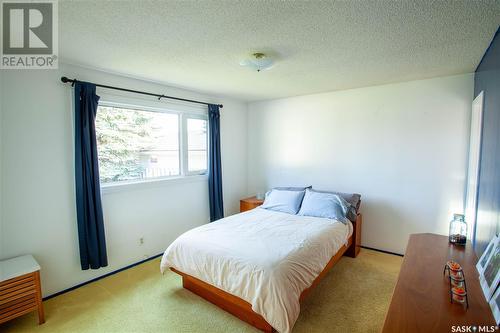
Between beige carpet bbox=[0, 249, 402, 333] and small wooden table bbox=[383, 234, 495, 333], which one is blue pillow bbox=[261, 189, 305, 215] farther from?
small wooden table bbox=[383, 234, 495, 333]

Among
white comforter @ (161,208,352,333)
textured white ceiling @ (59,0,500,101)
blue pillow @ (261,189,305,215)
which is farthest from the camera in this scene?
blue pillow @ (261,189,305,215)

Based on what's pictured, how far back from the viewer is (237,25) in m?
1.71

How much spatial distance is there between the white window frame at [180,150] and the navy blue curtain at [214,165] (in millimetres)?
124

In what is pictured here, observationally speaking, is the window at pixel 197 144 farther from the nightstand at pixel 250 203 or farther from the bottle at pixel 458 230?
the bottle at pixel 458 230

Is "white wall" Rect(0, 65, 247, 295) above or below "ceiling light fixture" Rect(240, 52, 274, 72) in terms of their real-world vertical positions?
below

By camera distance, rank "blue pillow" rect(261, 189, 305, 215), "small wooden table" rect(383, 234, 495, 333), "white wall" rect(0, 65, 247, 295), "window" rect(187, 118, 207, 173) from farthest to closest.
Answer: "window" rect(187, 118, 207, 173) → "blue pillow" rect(261, 189, 305, 215) → "white wall" rect(0, 65, 247, 295) → "small wooden table" rect(383, 234, 495, 333)

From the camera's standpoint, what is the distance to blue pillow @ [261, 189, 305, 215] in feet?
11.2

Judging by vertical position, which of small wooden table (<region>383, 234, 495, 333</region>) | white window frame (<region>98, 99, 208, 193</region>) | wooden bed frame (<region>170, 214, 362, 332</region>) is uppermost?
white window frame (<region>98, 99, 208, 193</region>)

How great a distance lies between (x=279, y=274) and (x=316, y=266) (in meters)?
0.53

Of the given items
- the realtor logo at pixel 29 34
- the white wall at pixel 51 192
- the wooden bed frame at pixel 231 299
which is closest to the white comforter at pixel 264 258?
the wooden bed frame at pixel 231 299

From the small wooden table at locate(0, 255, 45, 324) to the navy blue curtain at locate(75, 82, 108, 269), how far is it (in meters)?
0.51

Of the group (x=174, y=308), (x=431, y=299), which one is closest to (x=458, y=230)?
(x=431, y=299)

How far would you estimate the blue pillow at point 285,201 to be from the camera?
342cm

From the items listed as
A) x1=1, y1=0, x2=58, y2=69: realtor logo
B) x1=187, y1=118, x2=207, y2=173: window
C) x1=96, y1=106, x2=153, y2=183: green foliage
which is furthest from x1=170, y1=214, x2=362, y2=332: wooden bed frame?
x1=1, y1=0, x2=58, y2=69: realtor logo
